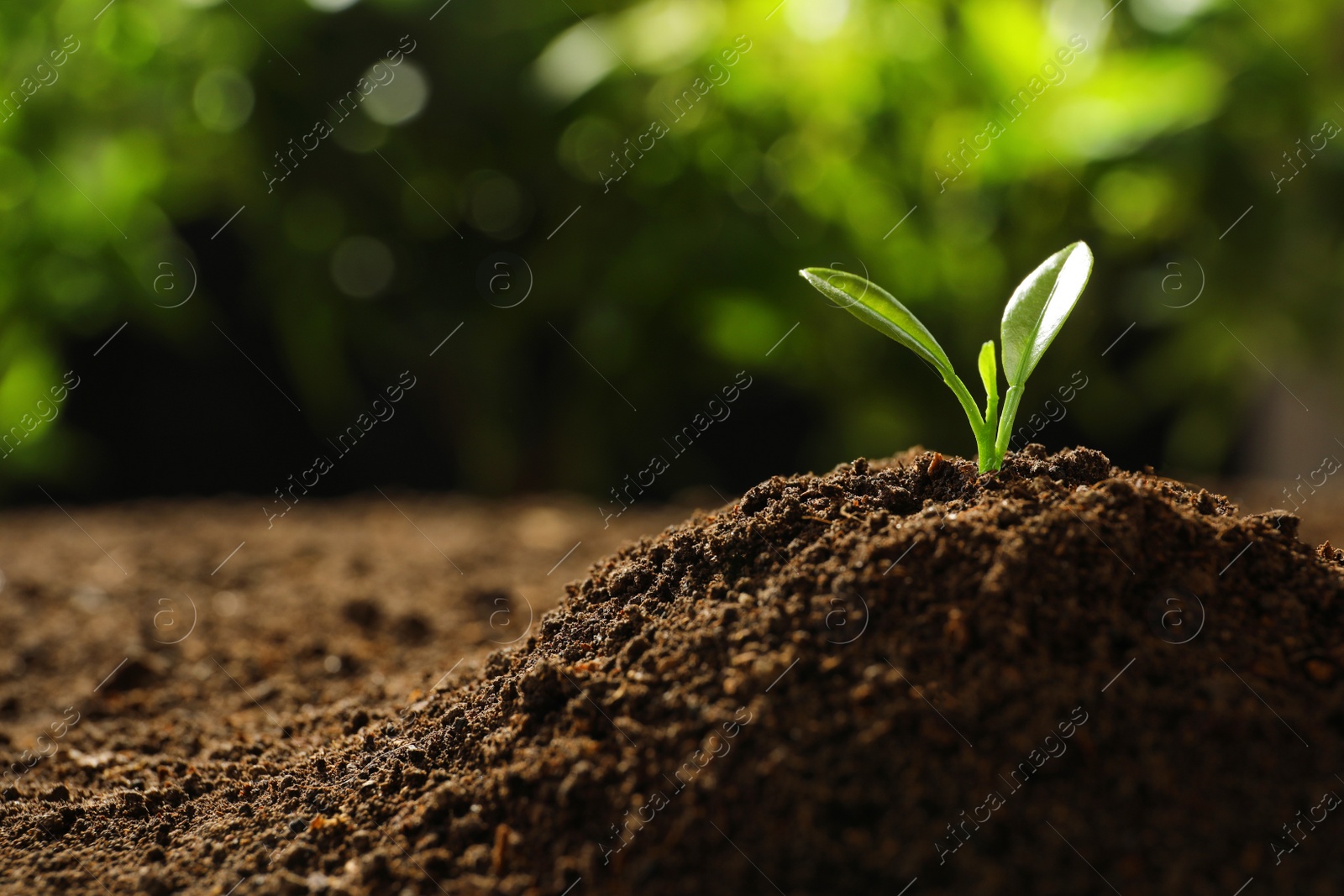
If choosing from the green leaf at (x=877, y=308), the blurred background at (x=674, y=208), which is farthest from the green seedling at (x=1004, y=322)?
the blurred background at (x=674, y=208)

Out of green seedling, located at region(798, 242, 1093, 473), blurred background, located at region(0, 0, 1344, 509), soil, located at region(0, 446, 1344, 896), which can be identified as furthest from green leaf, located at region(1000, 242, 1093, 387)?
blurred background, located at region(0, 0, 1344, 509)

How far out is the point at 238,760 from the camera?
3.87 feet

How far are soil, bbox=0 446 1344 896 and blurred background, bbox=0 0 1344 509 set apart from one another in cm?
186

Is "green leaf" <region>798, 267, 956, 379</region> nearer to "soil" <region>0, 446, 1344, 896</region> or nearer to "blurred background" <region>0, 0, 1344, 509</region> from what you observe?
"soil" <region>0, 446, 1344, 896</region>

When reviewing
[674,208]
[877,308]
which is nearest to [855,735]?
[877,308]

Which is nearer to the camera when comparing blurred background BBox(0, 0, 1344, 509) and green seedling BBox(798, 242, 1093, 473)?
green seedling BBox(798, 242, 1093, 473)

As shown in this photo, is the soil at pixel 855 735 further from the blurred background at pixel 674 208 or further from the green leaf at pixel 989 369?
the blurred background at pixel 674 208

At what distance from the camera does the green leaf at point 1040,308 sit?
957 mm

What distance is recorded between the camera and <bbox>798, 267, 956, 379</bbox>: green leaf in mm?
964

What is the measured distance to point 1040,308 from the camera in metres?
0.99

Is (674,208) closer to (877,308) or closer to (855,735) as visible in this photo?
(877,308)

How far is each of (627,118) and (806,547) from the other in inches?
Answer: 95.5

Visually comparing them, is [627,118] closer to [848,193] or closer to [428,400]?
[848,193]

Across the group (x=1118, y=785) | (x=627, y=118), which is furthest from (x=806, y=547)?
(x=627, y=118)
